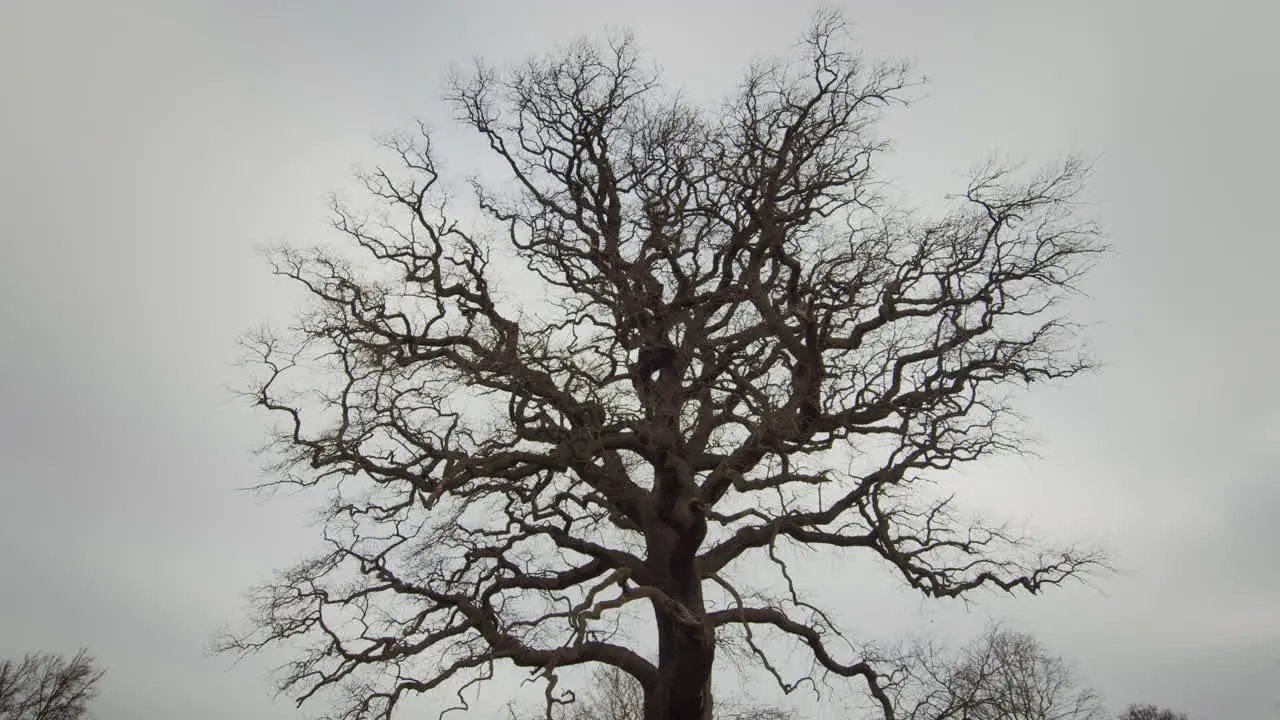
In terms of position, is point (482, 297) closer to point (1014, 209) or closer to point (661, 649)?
point (661, 649)

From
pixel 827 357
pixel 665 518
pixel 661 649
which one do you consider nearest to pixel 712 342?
pixel 827 357

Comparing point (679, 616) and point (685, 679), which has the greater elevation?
point (679, 616)

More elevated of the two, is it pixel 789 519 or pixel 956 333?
pixel 956 333

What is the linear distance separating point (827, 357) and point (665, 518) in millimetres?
3197

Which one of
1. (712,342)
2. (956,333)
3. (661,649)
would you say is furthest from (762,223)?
(661,649)

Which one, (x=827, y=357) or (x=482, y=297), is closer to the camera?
(x=827, y=357)

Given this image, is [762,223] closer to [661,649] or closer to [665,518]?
[665,518]

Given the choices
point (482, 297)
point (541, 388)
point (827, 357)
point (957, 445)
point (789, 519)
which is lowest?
point (789, 519)

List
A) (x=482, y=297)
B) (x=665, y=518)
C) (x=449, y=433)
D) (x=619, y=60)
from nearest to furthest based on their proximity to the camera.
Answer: (x=449, y=433), (x=665, y=518), (x=482, y=297), (x=619, y=60)

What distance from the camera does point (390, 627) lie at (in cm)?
1099

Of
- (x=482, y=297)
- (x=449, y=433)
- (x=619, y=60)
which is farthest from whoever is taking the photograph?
(x=619, y=60)

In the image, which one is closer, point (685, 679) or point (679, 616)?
point (679, 616)

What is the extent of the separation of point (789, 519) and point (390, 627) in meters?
5.56

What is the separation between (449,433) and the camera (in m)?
10.6
